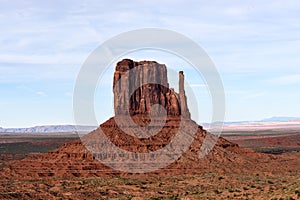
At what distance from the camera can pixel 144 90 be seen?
10738 centimetres

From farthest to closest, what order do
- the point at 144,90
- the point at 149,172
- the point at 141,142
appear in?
the point at 144,90 → the point at 141,142 → the point at 149,172

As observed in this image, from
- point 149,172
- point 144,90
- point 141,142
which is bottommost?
point 149,172

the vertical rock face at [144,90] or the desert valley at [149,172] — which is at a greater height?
the vertical rock face at [144,90]

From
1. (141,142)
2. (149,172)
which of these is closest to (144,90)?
(141,142)

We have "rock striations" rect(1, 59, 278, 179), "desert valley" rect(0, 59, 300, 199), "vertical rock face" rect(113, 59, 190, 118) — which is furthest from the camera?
"vertical rock face" rect(113, 59, 190, 118)

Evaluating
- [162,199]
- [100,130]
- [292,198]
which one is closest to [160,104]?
[100,130]

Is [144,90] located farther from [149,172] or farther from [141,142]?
[149,172]

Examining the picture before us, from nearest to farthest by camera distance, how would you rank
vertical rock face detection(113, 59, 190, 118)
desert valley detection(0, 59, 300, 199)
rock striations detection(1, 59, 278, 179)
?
desert valley detection(0, 59, 300, 199) < rock striations detection(1, 59, 278, 179) < vertical rock face detection(113, 59, 190, 118)

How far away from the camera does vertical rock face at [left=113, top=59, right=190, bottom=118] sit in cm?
10506

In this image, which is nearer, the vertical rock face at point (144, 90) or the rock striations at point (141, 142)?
the rock striations at point (141, 142)

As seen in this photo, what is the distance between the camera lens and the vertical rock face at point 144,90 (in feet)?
345

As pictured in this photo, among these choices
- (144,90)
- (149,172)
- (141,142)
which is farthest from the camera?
(144,90)

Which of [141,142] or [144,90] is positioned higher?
[144,90]

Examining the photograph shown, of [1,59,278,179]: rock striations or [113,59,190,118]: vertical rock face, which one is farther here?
[113,59,190,118]: vertical rock face
